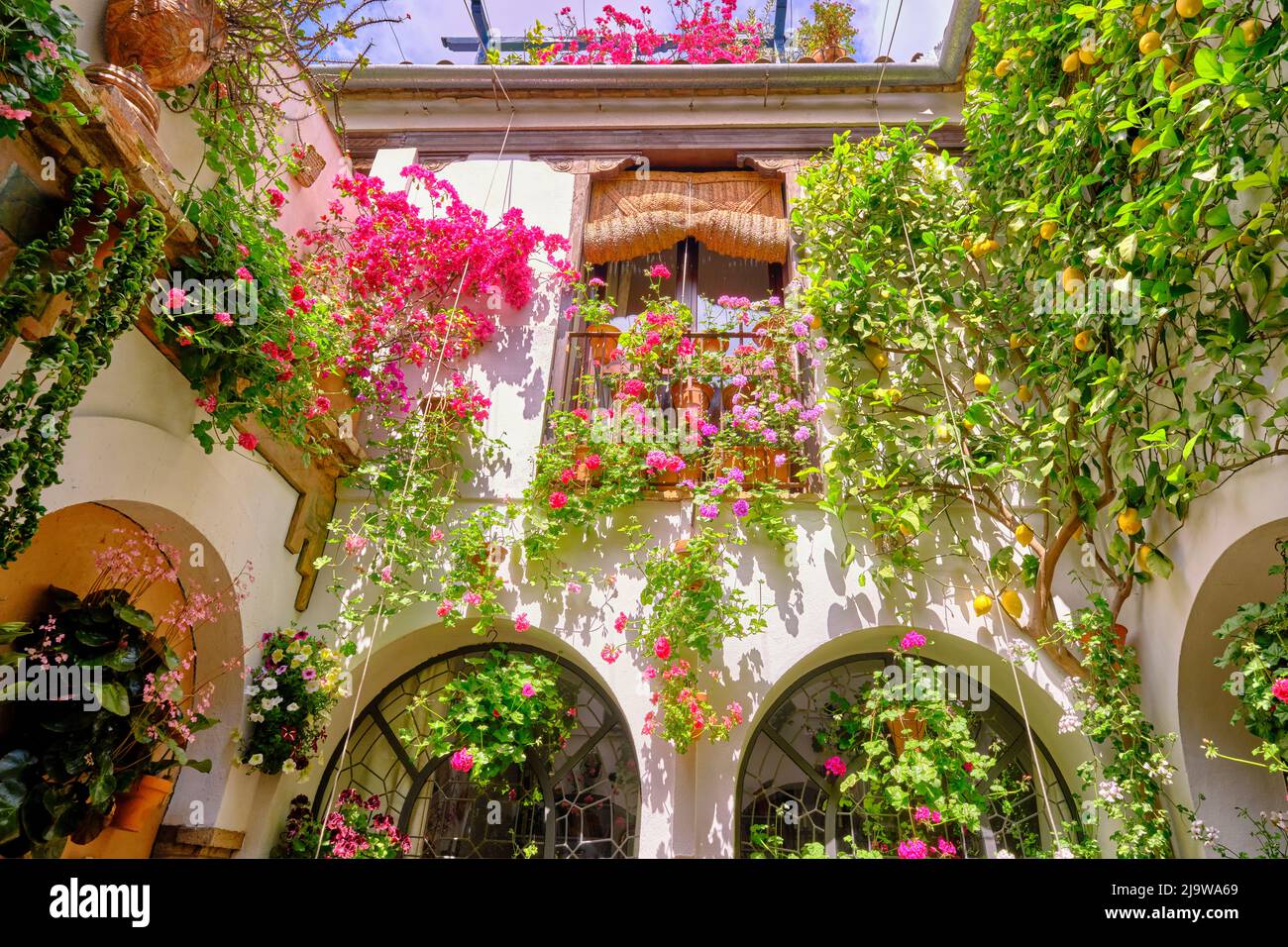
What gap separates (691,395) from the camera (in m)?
4.16

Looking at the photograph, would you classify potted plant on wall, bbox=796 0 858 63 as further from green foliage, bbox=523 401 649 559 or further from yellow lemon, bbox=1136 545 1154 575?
yellow lemon, bbox=1136 545 1154 575

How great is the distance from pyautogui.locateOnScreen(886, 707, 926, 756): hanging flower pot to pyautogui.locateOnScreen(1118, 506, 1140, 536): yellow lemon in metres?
1.21

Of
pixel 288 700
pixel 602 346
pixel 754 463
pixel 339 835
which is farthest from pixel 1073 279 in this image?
pixel 339 835

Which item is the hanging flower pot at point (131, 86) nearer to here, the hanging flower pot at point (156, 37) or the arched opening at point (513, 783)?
the hanging flower pot at point (156, 37)

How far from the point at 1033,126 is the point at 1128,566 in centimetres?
213

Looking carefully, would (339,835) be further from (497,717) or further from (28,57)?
(28,57)

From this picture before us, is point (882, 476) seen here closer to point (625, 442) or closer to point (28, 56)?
point (625, 442)

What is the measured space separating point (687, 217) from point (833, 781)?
3692 mm

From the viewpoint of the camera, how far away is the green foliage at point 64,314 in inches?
76.5
